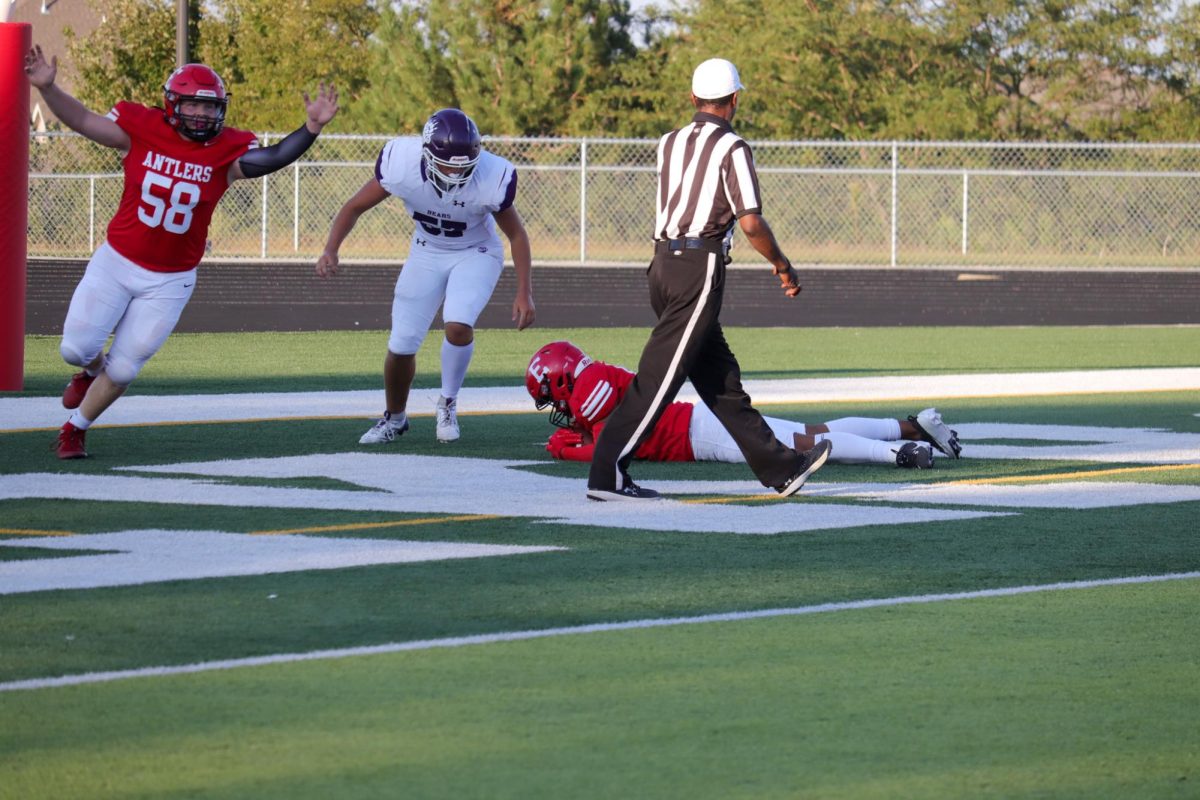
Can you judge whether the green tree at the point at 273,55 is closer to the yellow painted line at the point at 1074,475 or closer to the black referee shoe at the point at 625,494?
the yellow painted line at the point at 1074,475

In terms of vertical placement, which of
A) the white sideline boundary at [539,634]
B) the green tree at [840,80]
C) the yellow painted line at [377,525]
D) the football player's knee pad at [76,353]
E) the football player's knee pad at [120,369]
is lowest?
the white sideline boundary at [539,634]

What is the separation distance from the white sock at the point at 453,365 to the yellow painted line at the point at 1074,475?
310cm

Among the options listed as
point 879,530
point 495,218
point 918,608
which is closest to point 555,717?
point 918,608

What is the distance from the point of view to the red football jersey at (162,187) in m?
10.0

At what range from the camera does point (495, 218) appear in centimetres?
1138

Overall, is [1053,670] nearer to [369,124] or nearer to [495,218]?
[495,218]

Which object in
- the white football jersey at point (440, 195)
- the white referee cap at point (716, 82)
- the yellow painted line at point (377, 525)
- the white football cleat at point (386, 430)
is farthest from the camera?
the white football cleat at point (386, 430)

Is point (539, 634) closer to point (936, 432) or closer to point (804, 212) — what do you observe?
point (936, 432)

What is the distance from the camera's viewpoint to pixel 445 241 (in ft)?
36.8

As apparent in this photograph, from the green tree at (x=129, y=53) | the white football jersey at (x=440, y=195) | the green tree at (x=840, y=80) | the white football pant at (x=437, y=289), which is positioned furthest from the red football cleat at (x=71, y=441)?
the green tree at (x=129, y=53)

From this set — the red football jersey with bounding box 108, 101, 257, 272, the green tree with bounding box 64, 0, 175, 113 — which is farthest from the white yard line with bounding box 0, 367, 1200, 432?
the green tree with bounding box 64, 0, 175, 113

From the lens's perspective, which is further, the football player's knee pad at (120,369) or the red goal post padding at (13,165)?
the red goal post padding at (13,165)

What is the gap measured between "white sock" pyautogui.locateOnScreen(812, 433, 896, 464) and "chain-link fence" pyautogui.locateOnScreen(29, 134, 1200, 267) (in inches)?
643

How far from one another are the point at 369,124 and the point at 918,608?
36968 mm
